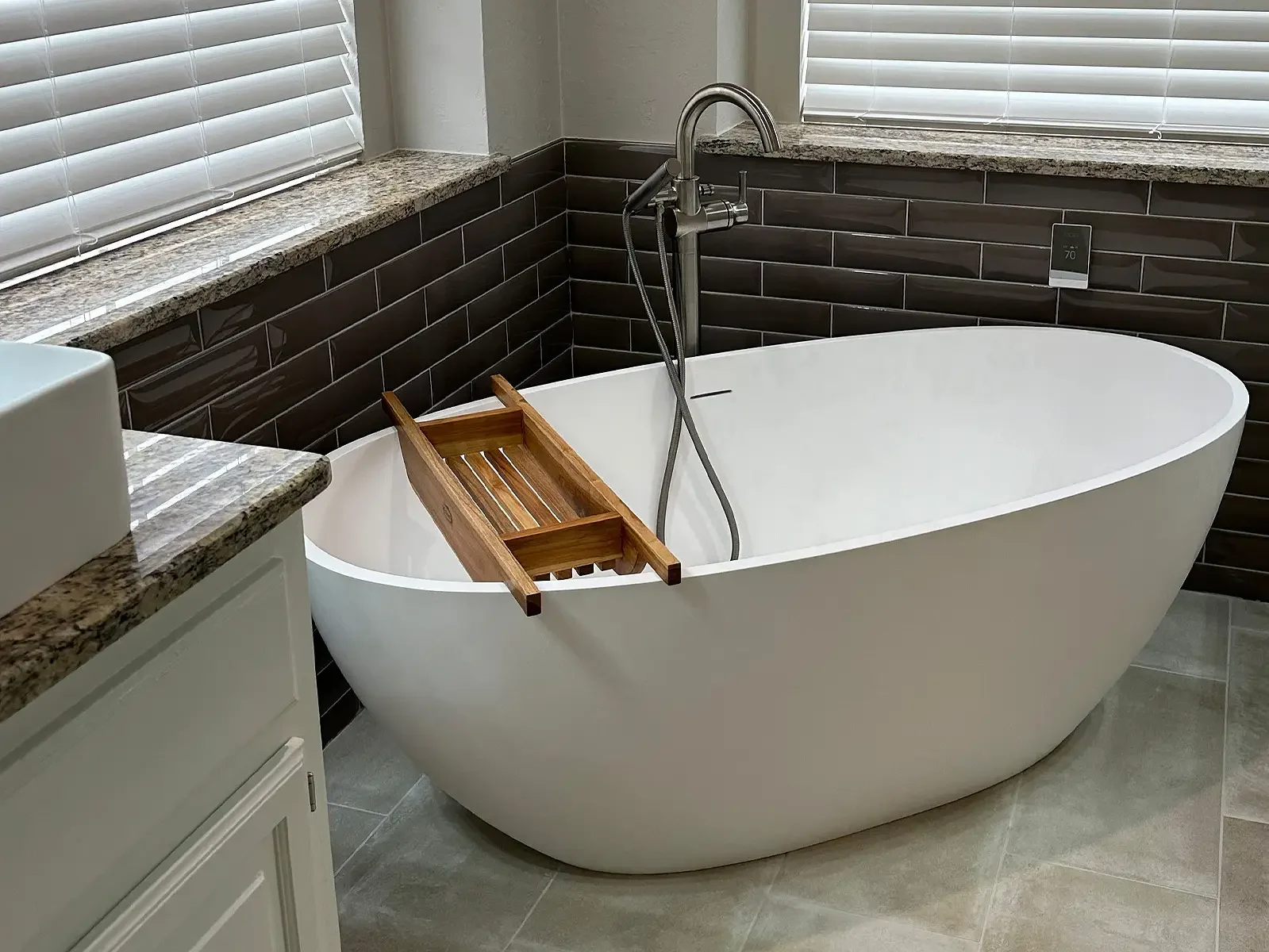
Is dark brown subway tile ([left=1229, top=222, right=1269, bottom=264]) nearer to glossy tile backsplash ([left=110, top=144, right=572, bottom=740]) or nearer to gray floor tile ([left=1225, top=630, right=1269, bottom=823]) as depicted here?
gray floor tile ([left=1225, top=630, right=1269, bottom=823])

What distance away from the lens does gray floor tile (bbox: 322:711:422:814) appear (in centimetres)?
248

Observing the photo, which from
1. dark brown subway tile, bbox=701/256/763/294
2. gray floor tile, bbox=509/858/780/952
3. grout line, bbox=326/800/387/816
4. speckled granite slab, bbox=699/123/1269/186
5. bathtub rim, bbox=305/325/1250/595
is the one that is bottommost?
gray floor tile, bbox=509/858/780/952

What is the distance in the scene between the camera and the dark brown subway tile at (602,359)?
339cm

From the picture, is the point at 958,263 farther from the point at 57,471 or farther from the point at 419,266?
the point at 57,471

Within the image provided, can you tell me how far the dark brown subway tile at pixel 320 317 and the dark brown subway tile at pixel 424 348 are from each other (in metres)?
0.13

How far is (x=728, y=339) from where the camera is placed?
3.29 m

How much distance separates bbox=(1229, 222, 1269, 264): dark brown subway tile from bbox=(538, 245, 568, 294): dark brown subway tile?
1.50 metres

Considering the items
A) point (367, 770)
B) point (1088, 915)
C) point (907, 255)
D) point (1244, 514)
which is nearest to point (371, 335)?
point (367, 770)

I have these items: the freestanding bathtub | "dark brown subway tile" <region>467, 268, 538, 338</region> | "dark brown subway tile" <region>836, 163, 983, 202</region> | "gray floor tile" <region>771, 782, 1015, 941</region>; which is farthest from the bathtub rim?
"dark brown subway tile" <region>836, 163, 983, 202</region>

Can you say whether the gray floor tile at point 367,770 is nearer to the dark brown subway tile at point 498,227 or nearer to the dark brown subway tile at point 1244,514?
the dark brown subway tile at point 498,227

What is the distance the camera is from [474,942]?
7.01 ft

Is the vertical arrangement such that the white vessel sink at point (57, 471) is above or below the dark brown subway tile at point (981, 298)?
above

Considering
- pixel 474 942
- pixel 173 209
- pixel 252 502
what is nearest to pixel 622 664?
pixel 474 942

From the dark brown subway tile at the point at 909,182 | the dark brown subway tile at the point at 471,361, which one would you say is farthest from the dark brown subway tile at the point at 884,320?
the dark brown subway tile at the point at 471,361
